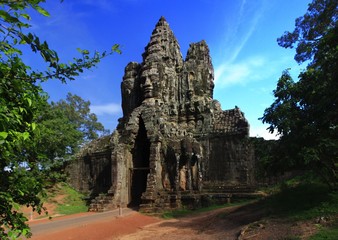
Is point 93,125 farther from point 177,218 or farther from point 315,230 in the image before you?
point 315,230

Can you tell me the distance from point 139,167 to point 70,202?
5629 mm

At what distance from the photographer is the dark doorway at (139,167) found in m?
22.7

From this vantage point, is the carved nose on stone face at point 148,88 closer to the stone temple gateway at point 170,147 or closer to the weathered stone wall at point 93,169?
the stone temple gateway at point 170,147

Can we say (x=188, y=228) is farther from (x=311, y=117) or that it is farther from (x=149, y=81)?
(x=149, y=81)

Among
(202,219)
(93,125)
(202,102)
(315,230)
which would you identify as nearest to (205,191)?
(202,219)

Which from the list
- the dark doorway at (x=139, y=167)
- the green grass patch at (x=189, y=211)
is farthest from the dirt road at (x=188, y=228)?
the dark doorway at (x=139, y=167)

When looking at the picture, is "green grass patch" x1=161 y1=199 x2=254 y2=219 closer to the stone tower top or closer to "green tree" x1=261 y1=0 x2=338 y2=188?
"green tree" x1=261 y1=0 x2=338 y2=188

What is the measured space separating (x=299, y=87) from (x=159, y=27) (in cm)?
2043

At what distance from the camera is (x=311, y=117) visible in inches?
442

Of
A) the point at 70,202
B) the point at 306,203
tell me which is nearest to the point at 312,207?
the point at 306,203

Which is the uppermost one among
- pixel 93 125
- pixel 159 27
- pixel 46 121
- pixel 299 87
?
pixel 159 27

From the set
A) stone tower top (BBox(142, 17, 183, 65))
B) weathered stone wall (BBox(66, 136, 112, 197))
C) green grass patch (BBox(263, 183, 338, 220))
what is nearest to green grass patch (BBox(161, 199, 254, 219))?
green grass patch (BBox(263, 183, 338, 220))

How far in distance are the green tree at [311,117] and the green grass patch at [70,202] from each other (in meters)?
14.6

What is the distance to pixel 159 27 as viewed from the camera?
99.0 ft
